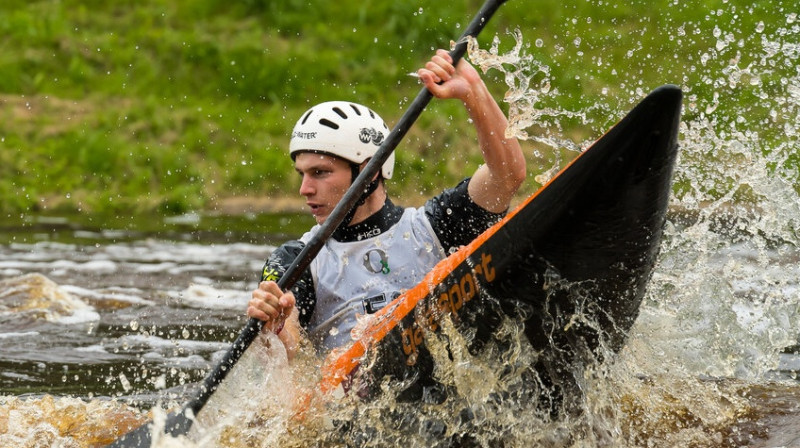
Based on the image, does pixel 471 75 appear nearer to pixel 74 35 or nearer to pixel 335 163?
pixel 335 163

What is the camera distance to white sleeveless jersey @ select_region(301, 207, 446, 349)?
521 centimetres

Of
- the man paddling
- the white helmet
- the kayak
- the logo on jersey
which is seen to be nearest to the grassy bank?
the white helmet

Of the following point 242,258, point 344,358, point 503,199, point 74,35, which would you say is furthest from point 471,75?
point 74,35

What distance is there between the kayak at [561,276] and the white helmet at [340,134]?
896mm

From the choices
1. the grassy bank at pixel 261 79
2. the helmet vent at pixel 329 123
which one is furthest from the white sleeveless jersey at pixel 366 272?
the grassy bank at pixel 261 79

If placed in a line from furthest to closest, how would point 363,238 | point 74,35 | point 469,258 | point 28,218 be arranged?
point 74,35
point 28,218
point 363,238
point 469,258

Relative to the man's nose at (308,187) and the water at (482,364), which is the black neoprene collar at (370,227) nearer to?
the man's nose at (308,187)

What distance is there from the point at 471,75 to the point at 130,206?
493 inches

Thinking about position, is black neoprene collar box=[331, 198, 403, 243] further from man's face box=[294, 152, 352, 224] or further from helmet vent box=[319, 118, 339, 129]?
helmet vent box=[319, 118, 339, 129]

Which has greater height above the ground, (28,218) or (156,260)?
(28,218)

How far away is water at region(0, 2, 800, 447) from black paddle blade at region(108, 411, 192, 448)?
7 centimetres

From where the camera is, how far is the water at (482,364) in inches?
189

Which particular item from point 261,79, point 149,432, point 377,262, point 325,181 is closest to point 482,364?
point 377,262

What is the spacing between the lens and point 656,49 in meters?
18.7
